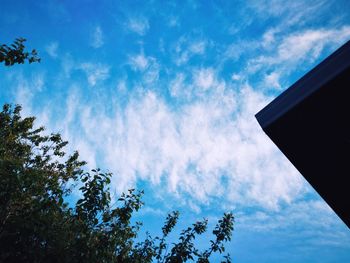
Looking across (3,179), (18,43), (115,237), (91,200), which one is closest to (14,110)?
(3,179)

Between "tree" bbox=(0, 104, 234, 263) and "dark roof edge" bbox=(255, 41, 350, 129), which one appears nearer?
"dark roof edge" bbox=(255, 41, 350, 129)

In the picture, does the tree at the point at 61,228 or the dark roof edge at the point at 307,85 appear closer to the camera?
the dark roof edge at the point at 307,85

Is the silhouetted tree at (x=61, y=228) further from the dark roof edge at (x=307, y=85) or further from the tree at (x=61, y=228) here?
the dark roof edge at (x=307, y=85)

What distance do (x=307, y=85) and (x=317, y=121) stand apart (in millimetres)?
559

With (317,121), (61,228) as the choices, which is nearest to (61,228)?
(61,228)

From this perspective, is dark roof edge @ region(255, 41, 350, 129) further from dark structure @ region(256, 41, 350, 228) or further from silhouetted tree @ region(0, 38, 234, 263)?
silhouetted tree @ region(0, 38, 234, 263)

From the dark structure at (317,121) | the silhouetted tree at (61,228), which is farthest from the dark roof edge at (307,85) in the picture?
the silhouetted tree at (61,228)

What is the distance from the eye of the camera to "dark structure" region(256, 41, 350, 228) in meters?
2.64

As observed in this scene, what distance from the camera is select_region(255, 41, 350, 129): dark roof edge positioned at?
2.53m

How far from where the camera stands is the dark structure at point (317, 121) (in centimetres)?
264

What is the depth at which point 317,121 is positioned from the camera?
3.01 meters

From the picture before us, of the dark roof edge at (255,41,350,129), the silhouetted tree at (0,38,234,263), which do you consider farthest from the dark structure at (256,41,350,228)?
the silhouetted tree at (0,38,234,263)

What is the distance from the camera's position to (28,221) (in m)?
7.20

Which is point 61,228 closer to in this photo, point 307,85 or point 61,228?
point 61,228
